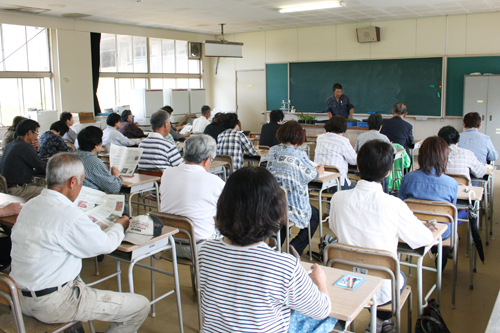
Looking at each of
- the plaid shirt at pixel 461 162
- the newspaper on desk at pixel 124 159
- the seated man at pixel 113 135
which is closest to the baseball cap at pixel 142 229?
the newspaper on desk at pixel 124 159

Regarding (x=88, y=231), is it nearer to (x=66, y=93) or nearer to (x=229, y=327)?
(x=229, y=327)

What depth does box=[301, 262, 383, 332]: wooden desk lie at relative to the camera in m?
1.49

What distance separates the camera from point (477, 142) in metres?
4.50

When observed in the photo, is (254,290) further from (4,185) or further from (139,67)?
(139,67)

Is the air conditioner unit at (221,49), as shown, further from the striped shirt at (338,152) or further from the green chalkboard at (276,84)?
the striped shirt at (338,152)

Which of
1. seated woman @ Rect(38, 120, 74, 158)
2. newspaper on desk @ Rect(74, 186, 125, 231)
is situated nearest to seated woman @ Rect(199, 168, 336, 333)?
newspaper on desk @ Rect(74, 186, 125, 231)

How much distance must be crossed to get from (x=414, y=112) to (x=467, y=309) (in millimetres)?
6991

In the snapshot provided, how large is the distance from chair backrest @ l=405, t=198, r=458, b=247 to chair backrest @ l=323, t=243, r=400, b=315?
2.97ft

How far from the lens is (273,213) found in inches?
54.9

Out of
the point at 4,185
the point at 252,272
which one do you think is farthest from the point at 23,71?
the point at 252,272

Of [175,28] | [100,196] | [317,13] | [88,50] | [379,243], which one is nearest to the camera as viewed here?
[379,243]

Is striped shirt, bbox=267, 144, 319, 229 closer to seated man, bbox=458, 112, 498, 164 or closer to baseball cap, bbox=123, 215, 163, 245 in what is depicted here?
baseball cap, bbox=123, 215, 163, 245

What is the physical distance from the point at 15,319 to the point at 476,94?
8766 mm

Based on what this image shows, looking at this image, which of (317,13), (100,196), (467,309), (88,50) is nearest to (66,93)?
(88,50)
